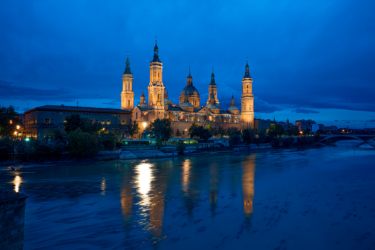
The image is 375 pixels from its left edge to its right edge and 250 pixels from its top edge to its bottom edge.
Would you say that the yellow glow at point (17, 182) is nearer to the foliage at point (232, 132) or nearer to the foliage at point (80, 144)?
the foliage at point (80, 144)

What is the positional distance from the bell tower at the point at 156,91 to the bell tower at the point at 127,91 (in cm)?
1056

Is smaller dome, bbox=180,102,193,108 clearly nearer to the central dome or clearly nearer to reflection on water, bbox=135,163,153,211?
the central dome


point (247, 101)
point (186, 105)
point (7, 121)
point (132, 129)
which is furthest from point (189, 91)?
point (7, 121)

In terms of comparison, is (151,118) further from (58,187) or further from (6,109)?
(58,187)

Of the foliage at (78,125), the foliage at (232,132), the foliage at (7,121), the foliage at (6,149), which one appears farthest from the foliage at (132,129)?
the foliage at (6,149)

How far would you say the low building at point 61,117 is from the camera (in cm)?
5734

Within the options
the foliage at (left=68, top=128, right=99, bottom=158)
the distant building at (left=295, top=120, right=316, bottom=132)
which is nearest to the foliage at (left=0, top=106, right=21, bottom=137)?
the foliage at (left=68, top=128, right=99, bottom=158)

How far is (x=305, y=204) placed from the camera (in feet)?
61.1

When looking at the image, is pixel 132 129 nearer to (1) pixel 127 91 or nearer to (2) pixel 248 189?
(1) pixel 127 91

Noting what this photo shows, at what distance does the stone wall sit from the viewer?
8312mm

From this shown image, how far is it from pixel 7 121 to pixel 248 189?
1544 inches

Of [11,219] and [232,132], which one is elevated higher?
[232,132]

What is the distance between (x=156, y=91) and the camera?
6981 cm

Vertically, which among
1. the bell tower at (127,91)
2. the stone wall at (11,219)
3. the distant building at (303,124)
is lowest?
the stone wall at (11,219)
